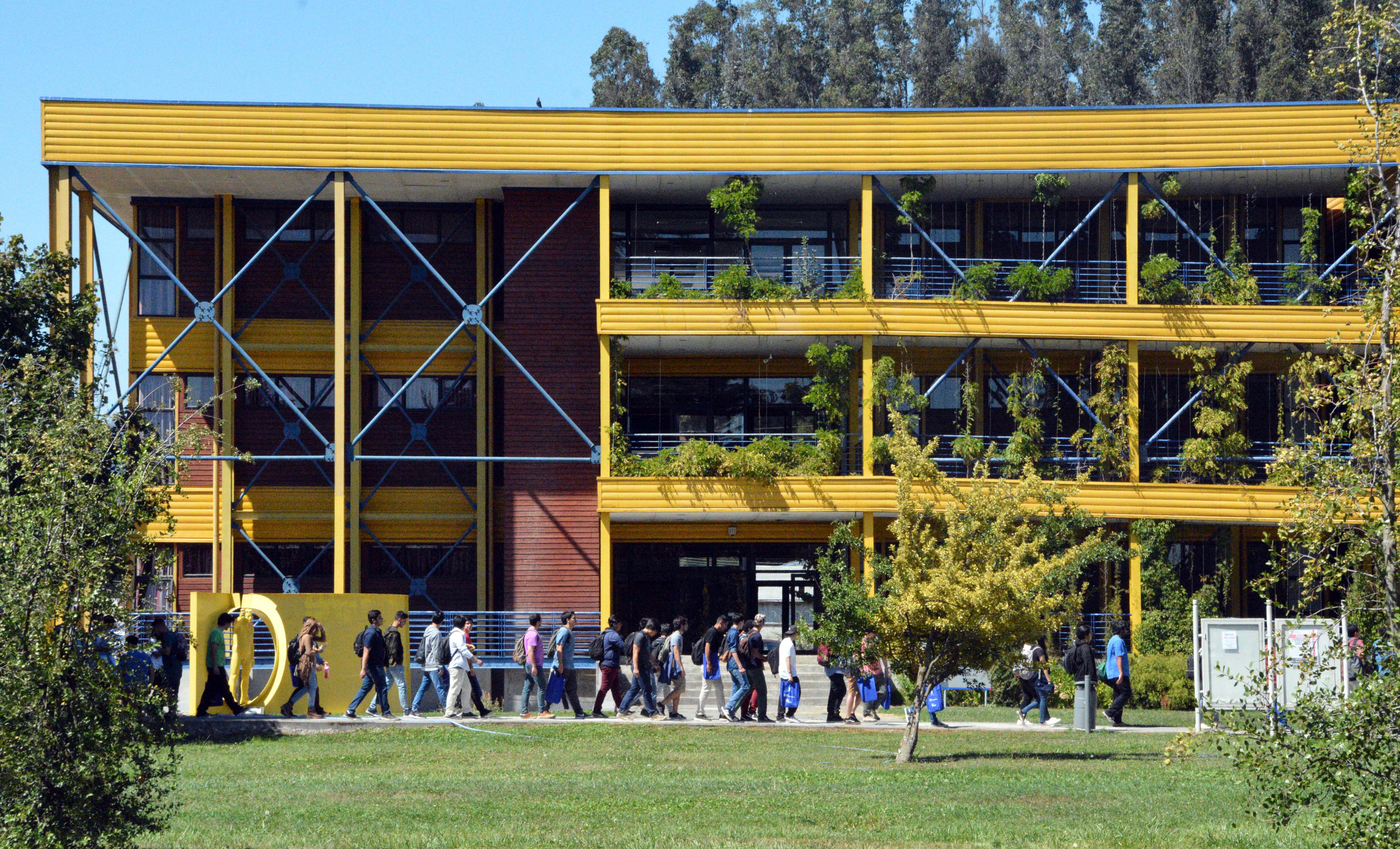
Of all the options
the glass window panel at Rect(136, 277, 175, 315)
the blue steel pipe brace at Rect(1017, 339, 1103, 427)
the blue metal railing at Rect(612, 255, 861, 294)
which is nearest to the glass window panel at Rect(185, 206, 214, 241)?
the glass window panel at Rect(136, 277, 175, 315)

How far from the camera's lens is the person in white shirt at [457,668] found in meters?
21.7

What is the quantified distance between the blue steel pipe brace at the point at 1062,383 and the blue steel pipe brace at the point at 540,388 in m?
8.89

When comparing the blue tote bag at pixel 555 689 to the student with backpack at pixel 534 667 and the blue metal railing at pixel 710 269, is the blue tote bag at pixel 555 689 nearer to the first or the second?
the student with backpack at pixel 534 667

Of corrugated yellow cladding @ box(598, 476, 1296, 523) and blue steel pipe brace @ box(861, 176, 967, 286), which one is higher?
blue steel pipe brace @ box(861, 176, 967, 286)

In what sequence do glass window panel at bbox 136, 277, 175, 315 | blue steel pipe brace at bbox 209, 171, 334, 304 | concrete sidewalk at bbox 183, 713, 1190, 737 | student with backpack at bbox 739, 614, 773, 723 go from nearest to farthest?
concrete sidewalk at bbox 183, 713, 1190, 737 → student with backpack at bbox 739, 614, 773, 723 → blue steel pipe brace at bbox 209, 171, 334, 304 → glass window panel at bbox 136, 277, 175, 315

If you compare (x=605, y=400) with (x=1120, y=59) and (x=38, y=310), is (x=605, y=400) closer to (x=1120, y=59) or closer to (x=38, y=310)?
(x=38, y=310)

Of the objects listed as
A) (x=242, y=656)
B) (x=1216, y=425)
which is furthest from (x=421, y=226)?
(x=1216, y=425)

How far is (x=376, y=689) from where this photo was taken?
21.1 m

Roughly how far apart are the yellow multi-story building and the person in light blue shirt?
248 inches

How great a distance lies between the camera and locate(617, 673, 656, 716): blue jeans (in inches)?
883

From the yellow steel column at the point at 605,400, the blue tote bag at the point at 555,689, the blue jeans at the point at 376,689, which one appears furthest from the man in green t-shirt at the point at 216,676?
the yellow steel column at the point at 605,400

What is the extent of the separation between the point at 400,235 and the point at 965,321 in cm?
1119

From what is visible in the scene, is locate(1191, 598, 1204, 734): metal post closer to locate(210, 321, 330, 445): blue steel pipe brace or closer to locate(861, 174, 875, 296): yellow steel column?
locate(861, 174, 875, 296): yellow steel column

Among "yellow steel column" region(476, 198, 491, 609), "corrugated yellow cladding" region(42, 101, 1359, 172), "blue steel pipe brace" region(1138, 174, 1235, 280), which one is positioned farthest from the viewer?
"yellow steel column" region(476, 198, 491, 609)
